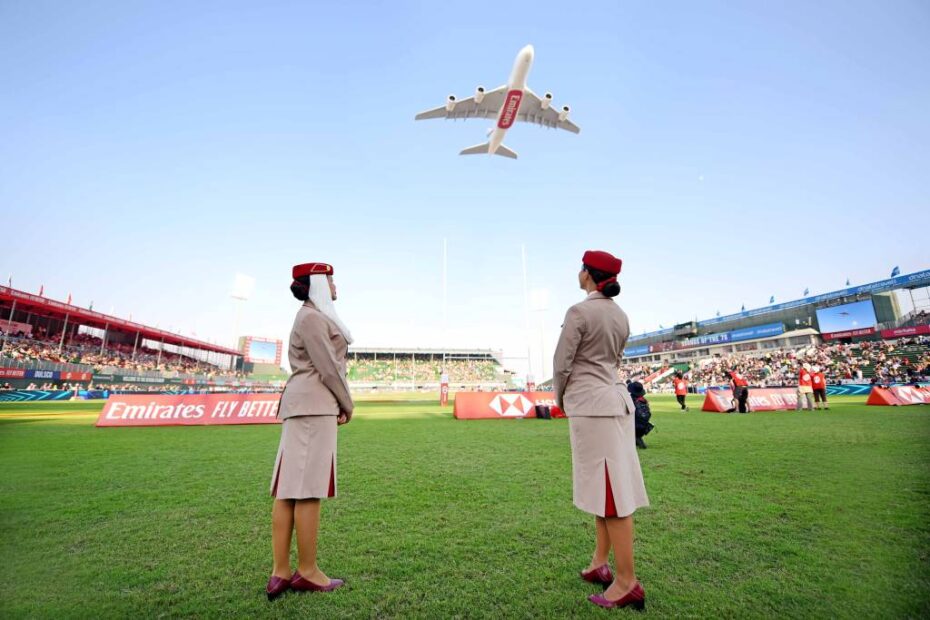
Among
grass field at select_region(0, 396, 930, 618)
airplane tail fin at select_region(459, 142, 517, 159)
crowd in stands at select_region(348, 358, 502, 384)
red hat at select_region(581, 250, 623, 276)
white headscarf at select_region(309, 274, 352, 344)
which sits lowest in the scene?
grass field at select_region(0, 396, 930, 618)

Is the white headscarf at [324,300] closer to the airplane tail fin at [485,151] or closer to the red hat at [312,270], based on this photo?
the red hat at [312,270]

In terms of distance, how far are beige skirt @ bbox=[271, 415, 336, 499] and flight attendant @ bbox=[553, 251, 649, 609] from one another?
60.7 inches

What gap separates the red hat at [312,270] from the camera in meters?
2.89

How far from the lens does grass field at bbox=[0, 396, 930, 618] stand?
232cm

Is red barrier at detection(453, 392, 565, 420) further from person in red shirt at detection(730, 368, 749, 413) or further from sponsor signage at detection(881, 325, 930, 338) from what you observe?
sponsor signage at detection(881, 325, 930, 338)

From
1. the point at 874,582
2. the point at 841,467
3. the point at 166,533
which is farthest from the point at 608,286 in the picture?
the point at 841,467

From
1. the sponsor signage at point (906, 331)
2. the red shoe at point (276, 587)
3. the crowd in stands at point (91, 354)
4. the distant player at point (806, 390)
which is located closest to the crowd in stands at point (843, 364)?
the sponsor signage at point (906, 331)

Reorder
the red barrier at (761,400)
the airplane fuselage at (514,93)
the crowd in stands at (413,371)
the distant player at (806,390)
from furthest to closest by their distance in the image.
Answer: the crowd in stands at (413,371), the airplane fuselage at (514,93), the red barrier at (761,400), the distant player at (806,390)

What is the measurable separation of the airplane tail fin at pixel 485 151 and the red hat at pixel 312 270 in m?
29.8

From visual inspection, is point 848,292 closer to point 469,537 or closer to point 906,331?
point 906,331

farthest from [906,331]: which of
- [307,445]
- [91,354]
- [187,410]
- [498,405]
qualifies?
[91,354]

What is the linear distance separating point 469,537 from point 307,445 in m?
1.64

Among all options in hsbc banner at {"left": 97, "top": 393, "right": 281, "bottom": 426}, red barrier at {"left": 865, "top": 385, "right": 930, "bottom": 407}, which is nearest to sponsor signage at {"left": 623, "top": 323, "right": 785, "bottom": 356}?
red barrier at {"left": 865, "top": 385, "right": 930, "bottom": 407}

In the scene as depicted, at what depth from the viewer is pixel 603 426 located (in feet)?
8.05
